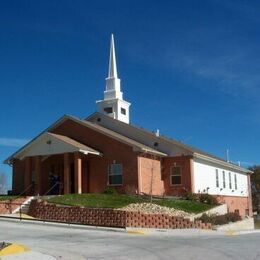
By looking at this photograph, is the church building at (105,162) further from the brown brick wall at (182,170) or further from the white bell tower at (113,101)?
the white bell tower at (113,101)

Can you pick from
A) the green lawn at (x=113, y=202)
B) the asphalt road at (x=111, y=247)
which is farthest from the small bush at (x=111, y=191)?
the asphalt road at (x=111, y=247)

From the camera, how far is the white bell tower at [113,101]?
151 feet

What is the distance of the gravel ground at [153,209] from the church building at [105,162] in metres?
5.75

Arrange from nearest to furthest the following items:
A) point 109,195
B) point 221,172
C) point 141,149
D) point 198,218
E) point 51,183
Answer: point 198,218 < point 109,195 < point 141,149 < point 51,183 < point 221,172

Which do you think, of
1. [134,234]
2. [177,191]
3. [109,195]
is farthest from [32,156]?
[134,234]

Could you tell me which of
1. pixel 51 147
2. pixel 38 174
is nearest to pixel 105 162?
pixel 51 147

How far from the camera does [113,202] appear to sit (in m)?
31.2

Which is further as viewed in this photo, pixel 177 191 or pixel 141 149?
pixel 177 191

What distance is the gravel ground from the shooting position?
29.3 meters

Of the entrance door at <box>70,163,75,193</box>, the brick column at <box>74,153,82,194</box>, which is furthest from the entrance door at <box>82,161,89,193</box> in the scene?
the brick column at <box>74,153,82,194</box>

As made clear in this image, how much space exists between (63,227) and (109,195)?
8.74 metres

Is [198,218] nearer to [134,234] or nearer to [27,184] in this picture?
[134,234]

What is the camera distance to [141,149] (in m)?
36.3

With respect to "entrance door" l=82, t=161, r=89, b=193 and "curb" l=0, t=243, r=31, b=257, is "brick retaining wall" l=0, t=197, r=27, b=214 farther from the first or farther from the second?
"curb" l=0, t=243, r=31, b=257
